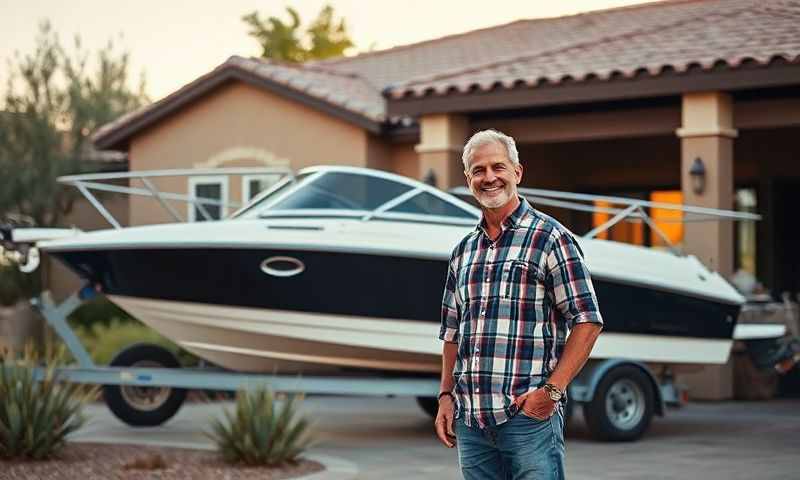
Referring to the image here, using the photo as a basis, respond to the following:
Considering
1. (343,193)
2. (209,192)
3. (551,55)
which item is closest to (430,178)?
(551,55)

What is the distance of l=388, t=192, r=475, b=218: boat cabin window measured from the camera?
1153 cm

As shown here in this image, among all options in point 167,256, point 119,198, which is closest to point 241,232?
point 167,256

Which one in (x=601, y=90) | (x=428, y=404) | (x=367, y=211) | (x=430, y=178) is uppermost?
(x=601, y=90)

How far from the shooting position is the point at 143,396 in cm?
1255

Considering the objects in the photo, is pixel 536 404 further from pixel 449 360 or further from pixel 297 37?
pixel 297 37

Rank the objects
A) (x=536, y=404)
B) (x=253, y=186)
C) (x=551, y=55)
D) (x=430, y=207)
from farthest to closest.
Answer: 1. (x=253, y=186)
2. (x=551, y=55)
3. (x=430, y=207)
4. (x=536, y=404)

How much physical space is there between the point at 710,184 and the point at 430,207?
13.9ft

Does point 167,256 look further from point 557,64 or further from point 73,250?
point 557,64

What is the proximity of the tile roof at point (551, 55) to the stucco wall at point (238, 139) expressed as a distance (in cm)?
37

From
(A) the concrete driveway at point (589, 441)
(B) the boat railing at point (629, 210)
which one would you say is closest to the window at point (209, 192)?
(A) the concrete driveway at point (589, 441)

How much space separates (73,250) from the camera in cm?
1152

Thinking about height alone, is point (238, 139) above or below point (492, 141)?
above

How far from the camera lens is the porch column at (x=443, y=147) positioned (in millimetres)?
16125

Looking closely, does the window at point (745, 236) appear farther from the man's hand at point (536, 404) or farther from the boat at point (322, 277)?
the man's hand at point (536, 404)
